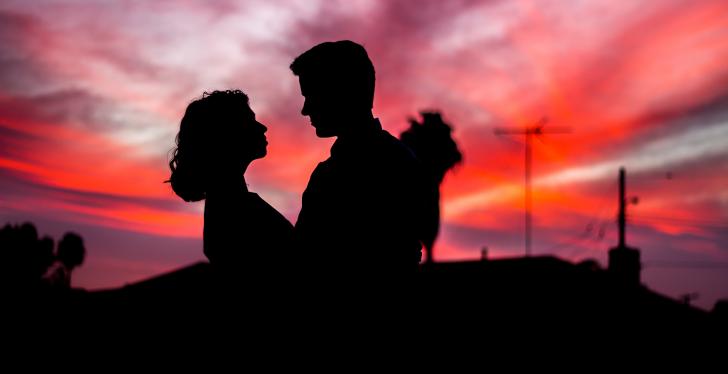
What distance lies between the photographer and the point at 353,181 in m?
3.21

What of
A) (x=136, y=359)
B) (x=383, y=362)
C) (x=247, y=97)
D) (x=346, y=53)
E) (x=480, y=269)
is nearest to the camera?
(x=383, y=362)

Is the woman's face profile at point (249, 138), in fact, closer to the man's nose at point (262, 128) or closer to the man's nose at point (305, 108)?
the man's nose at point (262, 128)

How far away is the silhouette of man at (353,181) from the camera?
317 cm

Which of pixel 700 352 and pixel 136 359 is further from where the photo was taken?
pixel 700 352

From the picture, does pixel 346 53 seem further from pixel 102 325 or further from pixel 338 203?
pixel 102 325

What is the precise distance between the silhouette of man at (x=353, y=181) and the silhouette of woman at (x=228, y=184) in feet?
1.38

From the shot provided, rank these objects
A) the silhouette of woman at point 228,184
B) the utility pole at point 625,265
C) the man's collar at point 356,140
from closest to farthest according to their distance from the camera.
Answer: the man's collar at point 356,140 < the silhouette of woman at point 228,184 < the utility pole at point 625,265

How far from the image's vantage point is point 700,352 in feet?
103

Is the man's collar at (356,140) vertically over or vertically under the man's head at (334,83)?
under

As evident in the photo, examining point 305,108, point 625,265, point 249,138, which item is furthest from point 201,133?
point 625,265

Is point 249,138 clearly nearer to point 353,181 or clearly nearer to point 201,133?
A: point 201,133

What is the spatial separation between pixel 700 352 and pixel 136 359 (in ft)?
76.9

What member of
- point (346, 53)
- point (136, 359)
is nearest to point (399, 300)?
point (346, 53)

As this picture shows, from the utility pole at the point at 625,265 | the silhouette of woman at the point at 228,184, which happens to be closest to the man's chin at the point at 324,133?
the silhouette of woman at the point at 228,184
